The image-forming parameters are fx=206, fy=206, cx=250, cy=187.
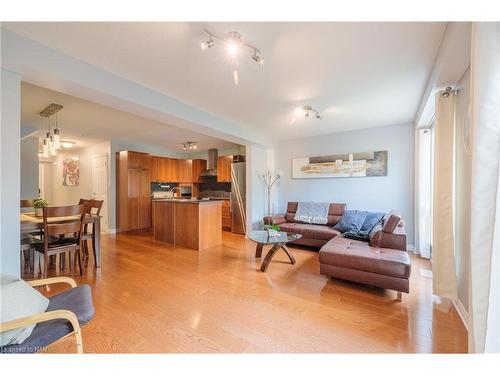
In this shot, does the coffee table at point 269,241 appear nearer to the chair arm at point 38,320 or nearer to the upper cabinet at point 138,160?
the chair arm at point 38,320

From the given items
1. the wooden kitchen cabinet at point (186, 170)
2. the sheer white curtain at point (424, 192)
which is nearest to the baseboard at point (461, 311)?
the sheer white curtain at point (424, 192)

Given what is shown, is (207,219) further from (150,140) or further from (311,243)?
(150,140)

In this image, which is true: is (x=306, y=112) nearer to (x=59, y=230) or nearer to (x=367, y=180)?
(x=367, y=180)

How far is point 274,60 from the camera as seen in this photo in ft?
6.57

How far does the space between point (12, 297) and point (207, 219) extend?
3018mm

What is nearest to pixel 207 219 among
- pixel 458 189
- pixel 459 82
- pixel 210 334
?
pixel 210 334

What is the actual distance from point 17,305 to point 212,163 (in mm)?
5939

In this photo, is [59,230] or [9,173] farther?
[59,230]

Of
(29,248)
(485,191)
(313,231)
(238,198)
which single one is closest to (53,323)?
(29,248)

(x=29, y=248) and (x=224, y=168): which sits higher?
(x=224, y=168)

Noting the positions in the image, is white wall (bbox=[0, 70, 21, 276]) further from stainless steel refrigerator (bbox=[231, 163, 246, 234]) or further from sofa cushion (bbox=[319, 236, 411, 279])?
stainless steel refrigerator (bbox=[231, 163, 246, 234])

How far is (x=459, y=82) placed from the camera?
81.2 inches

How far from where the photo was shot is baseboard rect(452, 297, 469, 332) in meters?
1.78

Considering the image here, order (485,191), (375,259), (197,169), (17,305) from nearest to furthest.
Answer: (485,191)
(17,305)
(375,259)
(197,169)
